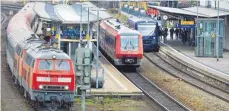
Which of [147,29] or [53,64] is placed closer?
[53,64]

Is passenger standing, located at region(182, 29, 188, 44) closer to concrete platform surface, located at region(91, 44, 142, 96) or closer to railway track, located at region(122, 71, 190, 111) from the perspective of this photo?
railway track, located at region(122, 71, 190, 111)

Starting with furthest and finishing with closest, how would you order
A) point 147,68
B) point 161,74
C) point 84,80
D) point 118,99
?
point 147,68
point 161,74
point 118,99
point 84,80

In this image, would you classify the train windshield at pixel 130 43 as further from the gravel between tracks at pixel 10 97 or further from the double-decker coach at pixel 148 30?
the double-decker coach at pixel 148 30

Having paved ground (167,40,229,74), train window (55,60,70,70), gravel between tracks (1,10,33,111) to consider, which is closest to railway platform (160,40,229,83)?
paved ground (167,40,229,74)

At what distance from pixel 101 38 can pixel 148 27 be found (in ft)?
12.5

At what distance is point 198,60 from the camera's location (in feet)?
152

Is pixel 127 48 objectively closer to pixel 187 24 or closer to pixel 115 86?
pixel 115 86

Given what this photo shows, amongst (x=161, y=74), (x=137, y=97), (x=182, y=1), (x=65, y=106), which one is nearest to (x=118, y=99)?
(x=137, y=97)

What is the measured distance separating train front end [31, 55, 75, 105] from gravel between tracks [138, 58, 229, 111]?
19.8 ft

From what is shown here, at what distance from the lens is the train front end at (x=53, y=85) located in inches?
1039

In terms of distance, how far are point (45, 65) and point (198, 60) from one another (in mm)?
21296

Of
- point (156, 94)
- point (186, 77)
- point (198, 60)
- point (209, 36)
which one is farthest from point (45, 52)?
point (209, 36)

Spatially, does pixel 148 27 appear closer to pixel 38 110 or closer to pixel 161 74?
pixel 161 74

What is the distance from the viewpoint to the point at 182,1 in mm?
98438
